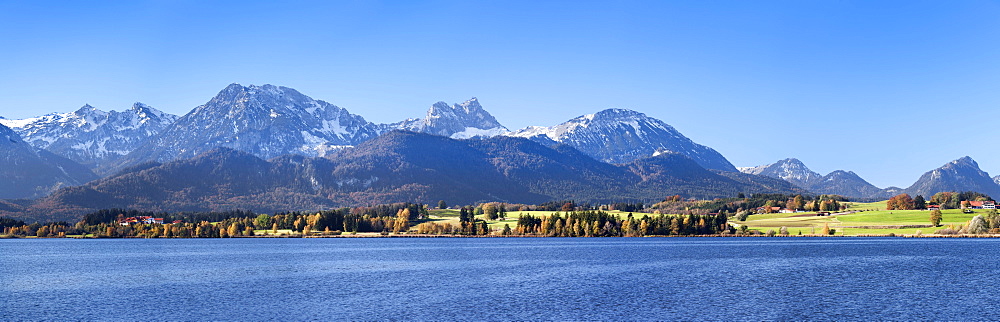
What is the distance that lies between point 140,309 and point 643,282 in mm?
48413

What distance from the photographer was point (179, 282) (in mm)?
97438

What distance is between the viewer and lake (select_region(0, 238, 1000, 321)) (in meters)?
68.7

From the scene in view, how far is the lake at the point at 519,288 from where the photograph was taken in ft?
225

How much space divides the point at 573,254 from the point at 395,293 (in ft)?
228

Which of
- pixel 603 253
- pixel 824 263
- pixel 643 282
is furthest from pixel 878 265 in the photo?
pixel 603 253

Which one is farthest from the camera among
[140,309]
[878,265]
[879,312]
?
[878,265]

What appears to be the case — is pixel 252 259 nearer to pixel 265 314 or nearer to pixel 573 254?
pixel 573 254

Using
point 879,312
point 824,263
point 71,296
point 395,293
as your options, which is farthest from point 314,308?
point 824,263

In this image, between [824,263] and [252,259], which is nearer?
[824,263]

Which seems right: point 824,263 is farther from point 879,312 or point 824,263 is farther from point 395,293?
point 395,293

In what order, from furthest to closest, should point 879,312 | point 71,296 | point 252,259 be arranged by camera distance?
point 252,259 → point 71,296 → point 879,312

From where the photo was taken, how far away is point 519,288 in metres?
86.9

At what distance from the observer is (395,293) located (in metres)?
83.2

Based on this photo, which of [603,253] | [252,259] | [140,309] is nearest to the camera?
[140,309]
